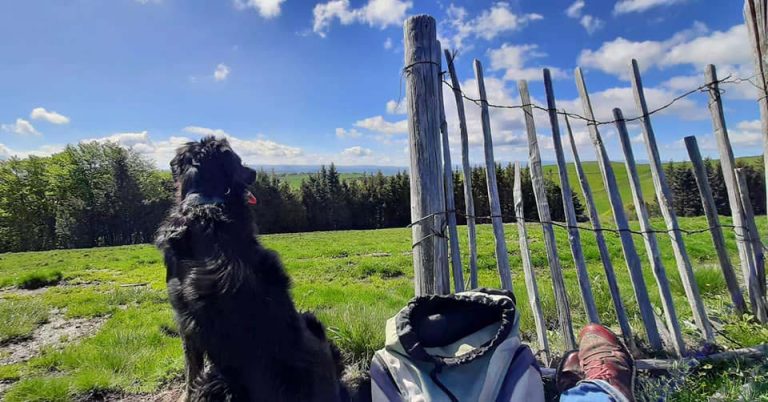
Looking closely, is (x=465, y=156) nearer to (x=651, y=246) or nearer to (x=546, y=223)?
(x=546, y=223)

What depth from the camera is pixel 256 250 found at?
261 centimetres

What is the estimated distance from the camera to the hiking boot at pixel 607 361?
2399mm

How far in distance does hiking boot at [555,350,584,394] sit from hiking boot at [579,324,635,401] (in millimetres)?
57

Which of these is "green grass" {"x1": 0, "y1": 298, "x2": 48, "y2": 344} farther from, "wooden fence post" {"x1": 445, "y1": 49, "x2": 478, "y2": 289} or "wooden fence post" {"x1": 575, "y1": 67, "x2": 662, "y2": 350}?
"wooden fence post" {"x1": 575, "y1": 67, "x2": 662, "y2": 350}

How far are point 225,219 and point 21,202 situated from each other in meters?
50.0

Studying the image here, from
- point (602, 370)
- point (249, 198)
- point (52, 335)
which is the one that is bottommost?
point (52, 335)

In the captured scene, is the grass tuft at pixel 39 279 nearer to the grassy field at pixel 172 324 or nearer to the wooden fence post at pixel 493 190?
the grassy field at pixel 172 324

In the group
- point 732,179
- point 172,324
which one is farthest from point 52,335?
point 732,179

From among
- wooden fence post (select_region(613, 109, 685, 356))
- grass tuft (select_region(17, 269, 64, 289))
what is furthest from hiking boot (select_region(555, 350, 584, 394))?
grass tuft (select_region(17, 269, 64, 289))

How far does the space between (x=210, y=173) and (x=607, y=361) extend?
3081mm

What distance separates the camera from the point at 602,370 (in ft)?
8.07

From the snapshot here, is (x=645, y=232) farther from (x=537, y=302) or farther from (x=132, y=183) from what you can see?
(x=132, y=183)

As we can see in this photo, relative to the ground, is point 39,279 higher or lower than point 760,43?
lower

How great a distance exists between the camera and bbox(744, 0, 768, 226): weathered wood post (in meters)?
3.07
